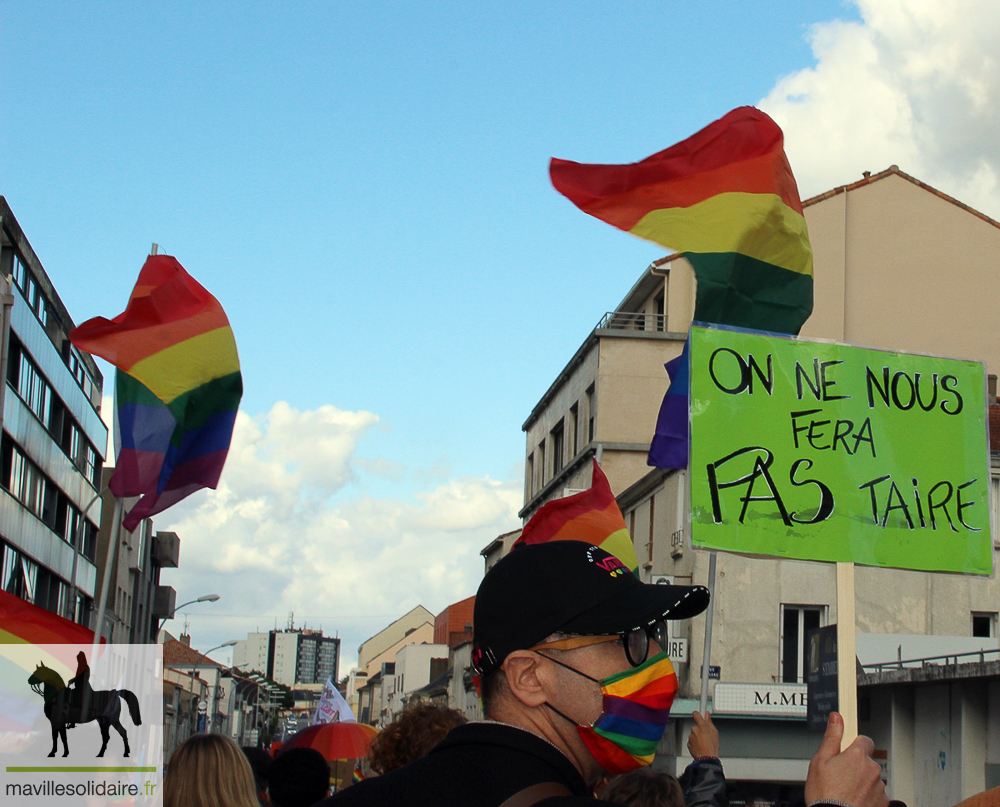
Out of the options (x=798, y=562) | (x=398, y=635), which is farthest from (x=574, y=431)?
(x=398, y=635)

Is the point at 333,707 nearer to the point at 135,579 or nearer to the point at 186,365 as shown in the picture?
the point at 186,365

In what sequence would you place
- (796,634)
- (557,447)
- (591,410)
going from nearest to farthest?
(796,634), (591,410), (557,447)

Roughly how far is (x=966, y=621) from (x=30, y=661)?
2440cm

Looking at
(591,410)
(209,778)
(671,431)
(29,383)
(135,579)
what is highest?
(29,383)

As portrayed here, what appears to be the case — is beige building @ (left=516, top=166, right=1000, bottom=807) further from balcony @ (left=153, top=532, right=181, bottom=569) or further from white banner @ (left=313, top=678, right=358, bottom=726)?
balcony @ (left=153, top=532, right=181, bottom=569)

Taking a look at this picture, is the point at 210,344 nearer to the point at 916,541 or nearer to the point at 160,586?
the point at 916,541

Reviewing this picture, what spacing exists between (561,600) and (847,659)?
2151mm

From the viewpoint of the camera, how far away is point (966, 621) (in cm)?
2734

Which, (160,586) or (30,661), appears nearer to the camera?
(30,661)

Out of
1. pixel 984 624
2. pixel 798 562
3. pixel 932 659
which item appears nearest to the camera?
pixel 932 659

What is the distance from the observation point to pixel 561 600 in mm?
2742

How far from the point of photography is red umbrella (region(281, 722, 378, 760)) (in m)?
11.6

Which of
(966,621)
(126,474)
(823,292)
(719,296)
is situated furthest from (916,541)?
(823,292)

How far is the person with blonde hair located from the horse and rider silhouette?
1.63m
